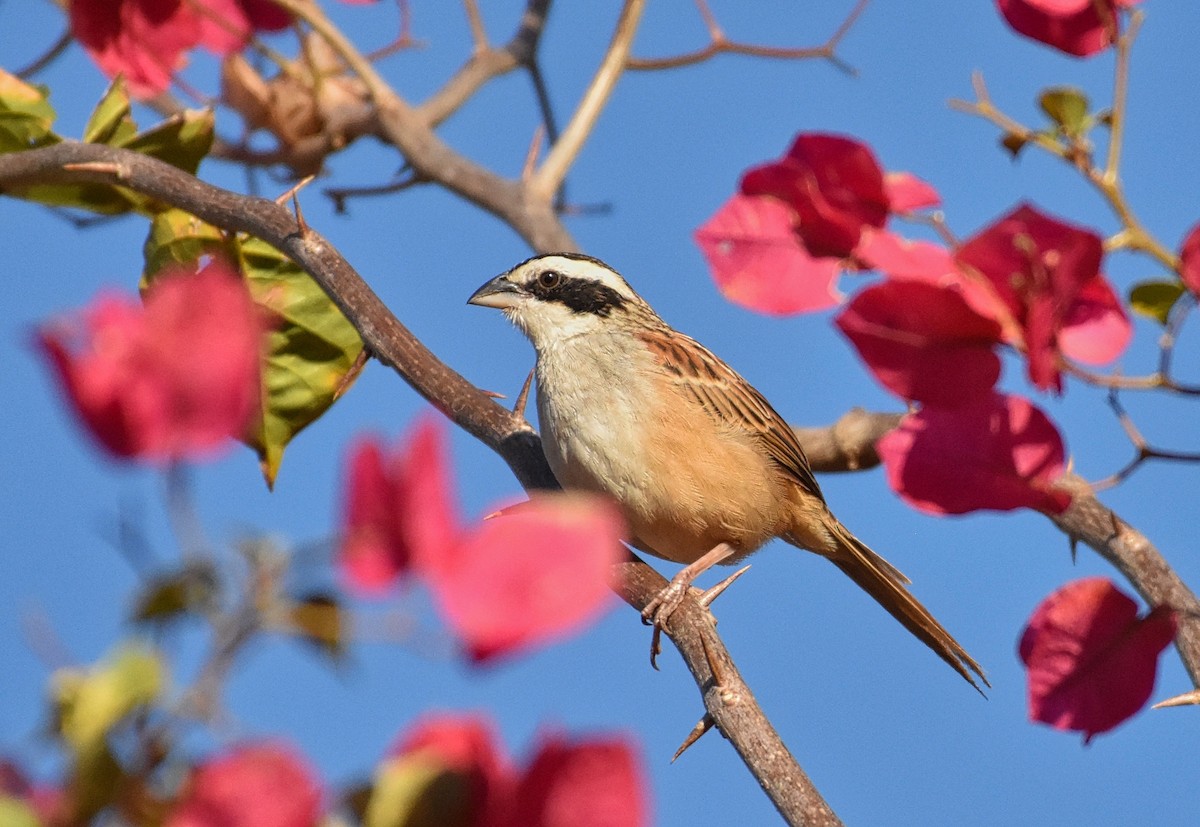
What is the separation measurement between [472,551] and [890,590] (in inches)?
170

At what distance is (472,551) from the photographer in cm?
99

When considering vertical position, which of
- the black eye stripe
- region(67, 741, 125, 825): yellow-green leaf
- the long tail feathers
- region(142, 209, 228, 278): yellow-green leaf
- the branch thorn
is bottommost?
the long tail feathers

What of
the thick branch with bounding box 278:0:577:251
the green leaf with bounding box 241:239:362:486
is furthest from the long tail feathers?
the green leaf with bounding box 241:239:362:486

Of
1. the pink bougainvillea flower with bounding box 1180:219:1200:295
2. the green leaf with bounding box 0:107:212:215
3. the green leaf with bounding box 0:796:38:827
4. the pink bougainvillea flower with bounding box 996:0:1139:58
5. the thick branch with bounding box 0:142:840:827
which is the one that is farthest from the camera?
the green leaf with bounding box 0:107:212:215

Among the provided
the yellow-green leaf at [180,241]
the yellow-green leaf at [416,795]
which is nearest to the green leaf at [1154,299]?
the yellow-green leaf at [416,795]

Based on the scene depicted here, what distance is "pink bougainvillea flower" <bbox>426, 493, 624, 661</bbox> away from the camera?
93cm

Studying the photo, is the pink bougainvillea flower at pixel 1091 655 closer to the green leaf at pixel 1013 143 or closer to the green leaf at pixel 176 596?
the green leaf at pixel 1013 143

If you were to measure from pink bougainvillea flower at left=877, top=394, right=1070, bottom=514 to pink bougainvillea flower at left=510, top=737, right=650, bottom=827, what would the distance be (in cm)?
74

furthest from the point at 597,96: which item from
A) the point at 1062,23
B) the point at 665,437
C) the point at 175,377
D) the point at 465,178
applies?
the point at 175,377

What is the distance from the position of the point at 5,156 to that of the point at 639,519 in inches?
88.6

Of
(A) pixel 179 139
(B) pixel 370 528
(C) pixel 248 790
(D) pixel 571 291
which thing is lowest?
(C) pixel 248 790

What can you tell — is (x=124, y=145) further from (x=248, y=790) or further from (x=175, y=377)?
(x=248, y=790)

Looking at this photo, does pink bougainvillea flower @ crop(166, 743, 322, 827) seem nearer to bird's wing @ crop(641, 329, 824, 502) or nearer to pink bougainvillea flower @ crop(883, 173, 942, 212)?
pink bougainvillea flower @ crop(883, 173, 942, 212)

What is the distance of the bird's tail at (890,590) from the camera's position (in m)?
4.71
